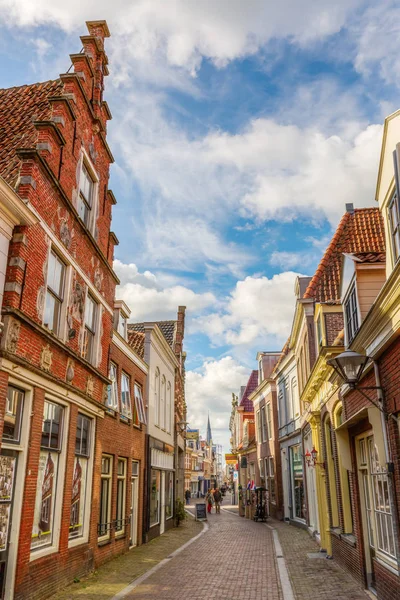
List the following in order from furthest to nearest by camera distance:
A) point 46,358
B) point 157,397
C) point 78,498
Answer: point 157,397
point 78,498
point 46,358

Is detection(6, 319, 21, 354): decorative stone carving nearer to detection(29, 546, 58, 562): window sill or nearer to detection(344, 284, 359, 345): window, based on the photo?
detection(29, 546, 58, 562): window sill

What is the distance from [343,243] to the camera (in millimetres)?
17312

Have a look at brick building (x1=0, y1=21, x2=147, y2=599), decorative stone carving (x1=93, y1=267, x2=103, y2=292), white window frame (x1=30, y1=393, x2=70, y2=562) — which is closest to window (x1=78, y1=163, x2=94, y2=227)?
brick building (x1=0, y1=21, x2=147, y2=599)

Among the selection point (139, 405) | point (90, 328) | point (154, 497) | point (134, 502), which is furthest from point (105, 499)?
point (154, 497)

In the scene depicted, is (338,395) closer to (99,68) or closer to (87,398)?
(87,398)

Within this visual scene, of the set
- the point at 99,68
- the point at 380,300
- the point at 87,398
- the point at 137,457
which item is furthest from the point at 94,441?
the point at 99,68

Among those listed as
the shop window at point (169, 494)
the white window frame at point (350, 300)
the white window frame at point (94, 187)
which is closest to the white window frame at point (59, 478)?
the white window frame at point (94, 187)

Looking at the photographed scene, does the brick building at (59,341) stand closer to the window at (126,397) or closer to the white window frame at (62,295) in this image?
the white window frame at (62,295)

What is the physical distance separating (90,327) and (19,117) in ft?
17.6

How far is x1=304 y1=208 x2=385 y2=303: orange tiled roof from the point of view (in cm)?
1680

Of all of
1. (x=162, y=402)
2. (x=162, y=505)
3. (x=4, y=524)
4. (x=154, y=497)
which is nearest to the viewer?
(x=4, y=524)

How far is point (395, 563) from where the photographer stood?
7.73m

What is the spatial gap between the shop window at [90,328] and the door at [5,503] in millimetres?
4357

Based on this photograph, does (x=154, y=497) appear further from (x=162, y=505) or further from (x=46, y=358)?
(x=46, y=358)
